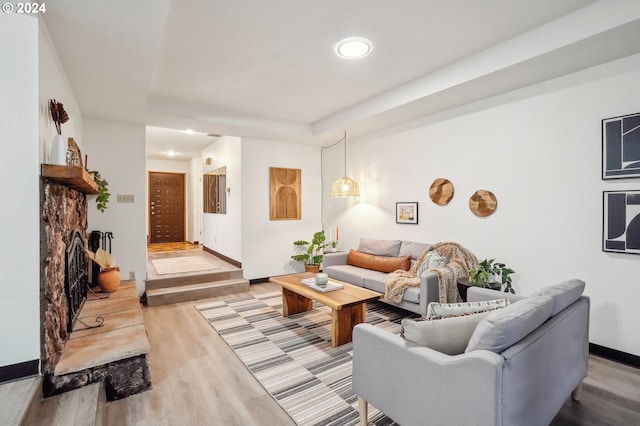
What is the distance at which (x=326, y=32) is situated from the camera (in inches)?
103

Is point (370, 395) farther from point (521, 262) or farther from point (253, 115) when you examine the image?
point (253, 115)

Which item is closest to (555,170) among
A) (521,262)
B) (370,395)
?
(521,262)

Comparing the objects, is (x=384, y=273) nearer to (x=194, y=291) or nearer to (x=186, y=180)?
(x=194, y=291)

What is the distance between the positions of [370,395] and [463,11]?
2.77 metres

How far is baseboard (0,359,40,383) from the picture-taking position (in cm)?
178

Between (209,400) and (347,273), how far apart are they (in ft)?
8.34

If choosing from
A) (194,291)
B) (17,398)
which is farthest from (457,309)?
(194,291)

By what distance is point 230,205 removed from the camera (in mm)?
5906

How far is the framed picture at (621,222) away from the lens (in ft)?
8.44

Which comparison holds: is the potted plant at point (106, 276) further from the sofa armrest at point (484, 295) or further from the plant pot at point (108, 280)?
the sofa armrest at point (484, 295)

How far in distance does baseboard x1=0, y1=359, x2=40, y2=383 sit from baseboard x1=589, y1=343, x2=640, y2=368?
4.37 meters

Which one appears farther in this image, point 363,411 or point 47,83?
point 47,83

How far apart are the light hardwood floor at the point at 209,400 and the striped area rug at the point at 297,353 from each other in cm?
14

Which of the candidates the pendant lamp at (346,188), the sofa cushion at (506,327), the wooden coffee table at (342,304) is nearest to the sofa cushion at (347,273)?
the wooden coffee table at (342,304)
